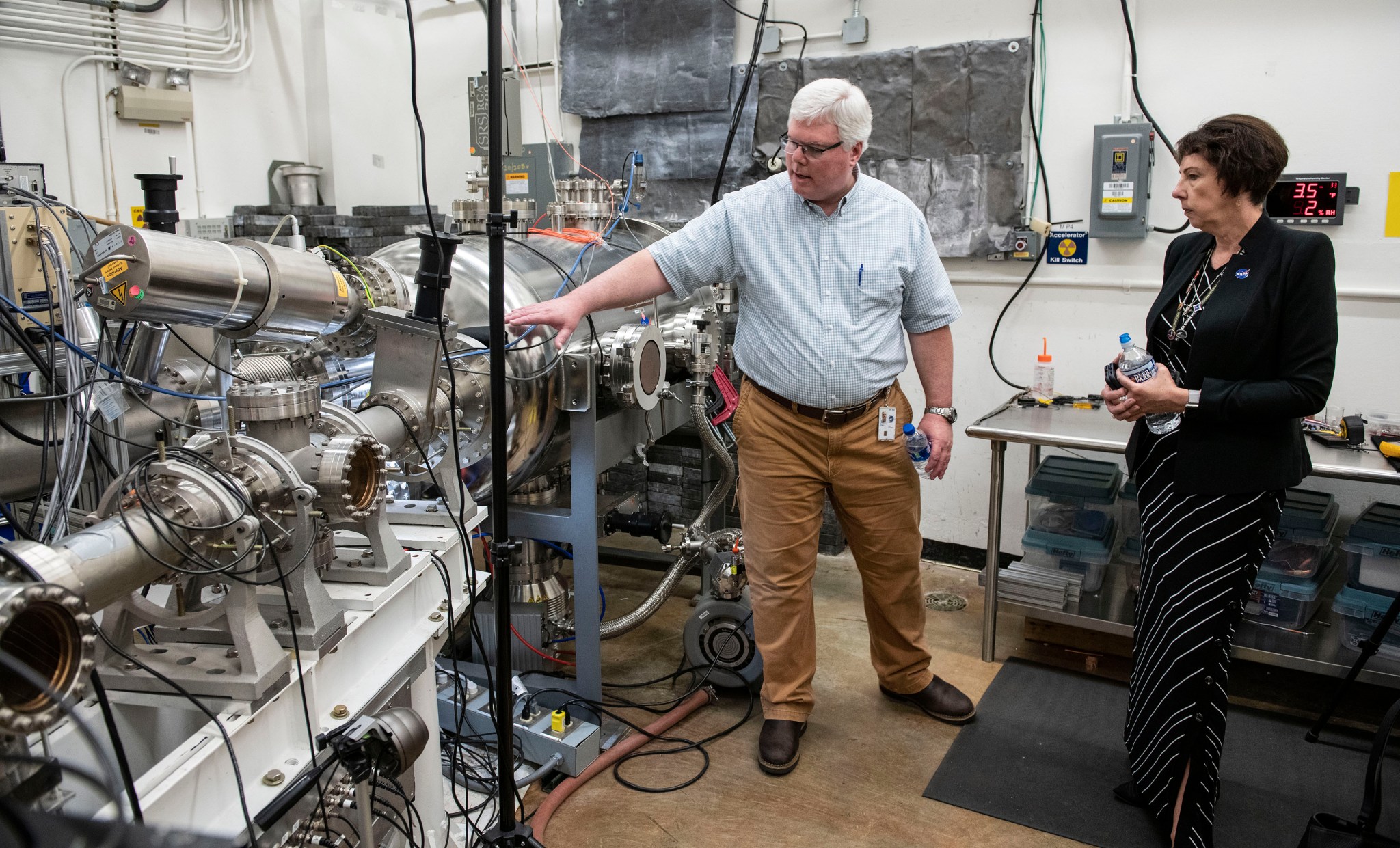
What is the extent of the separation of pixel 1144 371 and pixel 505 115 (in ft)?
8.00

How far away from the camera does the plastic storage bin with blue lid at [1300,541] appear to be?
2.59 meters

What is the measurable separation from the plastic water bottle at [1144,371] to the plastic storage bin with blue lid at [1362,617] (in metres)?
1.05

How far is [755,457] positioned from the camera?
226cm

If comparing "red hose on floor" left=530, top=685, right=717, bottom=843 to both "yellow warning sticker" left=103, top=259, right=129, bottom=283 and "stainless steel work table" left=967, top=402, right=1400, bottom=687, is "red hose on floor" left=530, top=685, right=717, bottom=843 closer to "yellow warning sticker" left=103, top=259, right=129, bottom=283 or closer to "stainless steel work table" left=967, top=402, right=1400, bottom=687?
"stainless steel work table" left=967, top=402, right=1400, bottom=687

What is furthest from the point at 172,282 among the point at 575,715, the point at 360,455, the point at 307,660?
the point at 575,715

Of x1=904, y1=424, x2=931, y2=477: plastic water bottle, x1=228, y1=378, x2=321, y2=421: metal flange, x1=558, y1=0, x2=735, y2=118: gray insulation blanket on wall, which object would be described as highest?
x1=558, y1=0, x2=735, y2=118: gray insulation blanket on wall

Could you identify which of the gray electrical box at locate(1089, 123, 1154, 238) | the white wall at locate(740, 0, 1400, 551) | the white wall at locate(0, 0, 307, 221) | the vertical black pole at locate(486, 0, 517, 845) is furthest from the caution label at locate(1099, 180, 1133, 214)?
the white wall at locate(0, 0, 307, 221)

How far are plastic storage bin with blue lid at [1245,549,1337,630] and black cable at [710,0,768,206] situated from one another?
6.73 feet

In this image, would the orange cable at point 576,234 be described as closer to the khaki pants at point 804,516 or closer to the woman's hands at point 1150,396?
the khaki pants at point 804,516

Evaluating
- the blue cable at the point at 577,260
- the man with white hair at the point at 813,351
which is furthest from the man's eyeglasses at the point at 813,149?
the blue cable at the point at 577,260

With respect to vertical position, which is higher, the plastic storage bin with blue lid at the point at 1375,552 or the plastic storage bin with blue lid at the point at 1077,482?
the plastic storage bin with blue lid at the point at 1077,482

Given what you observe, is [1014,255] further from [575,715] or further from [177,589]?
[177,589]

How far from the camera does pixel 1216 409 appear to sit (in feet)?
5.72

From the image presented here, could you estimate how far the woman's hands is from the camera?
5.83 feet
